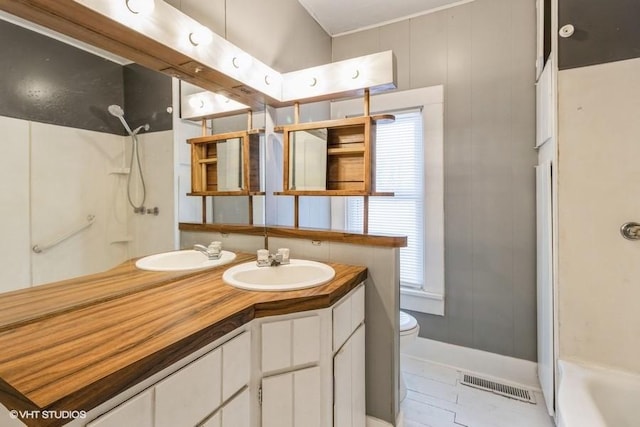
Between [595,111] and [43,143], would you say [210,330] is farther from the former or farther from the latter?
[595,111]

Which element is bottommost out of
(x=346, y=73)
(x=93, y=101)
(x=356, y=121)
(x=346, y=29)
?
(x=93, y=101)

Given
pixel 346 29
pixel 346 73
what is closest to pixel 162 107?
pixel 346 73

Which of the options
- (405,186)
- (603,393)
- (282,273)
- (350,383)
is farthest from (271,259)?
(603,393)

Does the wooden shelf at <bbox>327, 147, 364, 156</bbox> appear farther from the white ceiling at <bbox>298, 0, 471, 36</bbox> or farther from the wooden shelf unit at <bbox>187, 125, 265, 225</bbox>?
the white ceiling at <bbox>298, 0, 471, 36</bbox>

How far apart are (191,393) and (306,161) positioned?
4.40 feet

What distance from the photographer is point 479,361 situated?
2080 millimetres

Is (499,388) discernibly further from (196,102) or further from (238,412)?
(196,102)

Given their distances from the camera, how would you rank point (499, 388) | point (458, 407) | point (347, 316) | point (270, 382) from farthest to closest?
point (499, 388) → point (458, 407) → point (347, 316) → point (270, 382)

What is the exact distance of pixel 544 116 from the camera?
1.65 m

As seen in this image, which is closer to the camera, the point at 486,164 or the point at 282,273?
the point at 282,273

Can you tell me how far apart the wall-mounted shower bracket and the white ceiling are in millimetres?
1726

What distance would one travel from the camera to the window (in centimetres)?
229

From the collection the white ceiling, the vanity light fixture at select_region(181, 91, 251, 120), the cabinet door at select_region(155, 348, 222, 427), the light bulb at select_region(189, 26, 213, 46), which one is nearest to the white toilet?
the cabinet door at select_region(155, 348, 222, 427)

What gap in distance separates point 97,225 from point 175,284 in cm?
34
